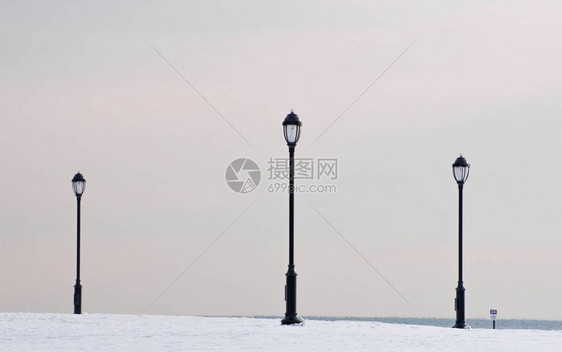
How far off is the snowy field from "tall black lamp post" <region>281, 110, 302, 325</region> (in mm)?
548

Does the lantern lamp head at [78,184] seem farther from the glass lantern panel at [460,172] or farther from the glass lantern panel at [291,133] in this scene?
the glass lantern panel at [460,172]

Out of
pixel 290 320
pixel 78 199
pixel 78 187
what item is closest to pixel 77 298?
pixel 78 199

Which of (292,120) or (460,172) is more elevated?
(292,120)

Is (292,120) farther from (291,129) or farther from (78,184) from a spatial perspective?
(78,184)

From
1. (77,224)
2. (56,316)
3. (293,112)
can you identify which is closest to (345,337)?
(293,112)

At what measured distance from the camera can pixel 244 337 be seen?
1872 centimetres

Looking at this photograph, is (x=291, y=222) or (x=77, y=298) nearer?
(x=291, y=222)

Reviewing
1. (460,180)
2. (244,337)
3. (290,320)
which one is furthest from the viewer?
(460,180)

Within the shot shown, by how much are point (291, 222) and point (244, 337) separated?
4.57 metres

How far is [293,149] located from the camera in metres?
23.0

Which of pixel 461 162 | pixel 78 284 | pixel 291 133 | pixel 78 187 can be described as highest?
pixel 291 133

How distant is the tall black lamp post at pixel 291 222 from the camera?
22.6 m

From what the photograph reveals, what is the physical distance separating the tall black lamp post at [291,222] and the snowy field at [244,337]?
55 centimetres

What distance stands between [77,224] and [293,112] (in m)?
11.0
